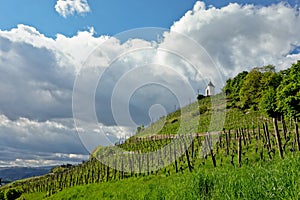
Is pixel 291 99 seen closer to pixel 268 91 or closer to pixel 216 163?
pixel 268 91

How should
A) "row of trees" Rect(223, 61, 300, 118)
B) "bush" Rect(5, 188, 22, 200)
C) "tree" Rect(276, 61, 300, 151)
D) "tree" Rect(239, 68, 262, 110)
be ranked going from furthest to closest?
1. "tree" Rect(239, 68, 262, 110)
2. "bush" Rect(5, 188, 22, 200)
3. "row of trees" Rect(223, 61, 300, 118)
4. "tree" Rect(276, 61, 300, 151)

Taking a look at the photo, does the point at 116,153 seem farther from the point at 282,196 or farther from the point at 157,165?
the point at 282,196

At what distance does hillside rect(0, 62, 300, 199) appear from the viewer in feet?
20.3

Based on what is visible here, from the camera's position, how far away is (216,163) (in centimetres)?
2230

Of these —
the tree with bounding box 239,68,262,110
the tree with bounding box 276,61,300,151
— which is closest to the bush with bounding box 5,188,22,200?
the tree with bounding box 276,61,300,151

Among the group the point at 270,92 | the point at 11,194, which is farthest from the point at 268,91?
the point at 11,194

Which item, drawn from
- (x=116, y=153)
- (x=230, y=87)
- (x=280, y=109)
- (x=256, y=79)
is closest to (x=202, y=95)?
(x=230, y=87)

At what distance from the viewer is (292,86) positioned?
30.5m

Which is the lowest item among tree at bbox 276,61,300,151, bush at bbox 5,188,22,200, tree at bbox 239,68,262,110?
bush at bbox 5,188,22,200

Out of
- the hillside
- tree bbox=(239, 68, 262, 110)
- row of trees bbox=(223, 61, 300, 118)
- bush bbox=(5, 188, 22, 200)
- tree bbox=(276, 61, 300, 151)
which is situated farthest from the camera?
tree bbox=(239, 68, 262, 110)

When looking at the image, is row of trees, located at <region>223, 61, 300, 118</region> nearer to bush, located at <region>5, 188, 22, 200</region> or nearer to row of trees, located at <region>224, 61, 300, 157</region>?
row of trees, located at <region>224, 61, 300, 157</region>

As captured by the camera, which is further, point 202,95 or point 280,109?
point 202,95

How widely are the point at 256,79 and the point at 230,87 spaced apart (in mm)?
25332

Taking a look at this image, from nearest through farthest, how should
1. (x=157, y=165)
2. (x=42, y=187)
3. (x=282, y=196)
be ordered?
1. (x=282, y=196)
2. (x=157, y=165)
3. (x=42, y=187)
